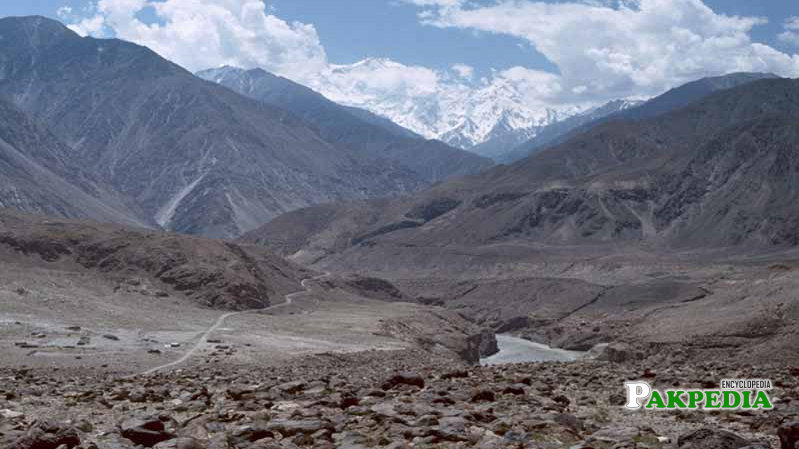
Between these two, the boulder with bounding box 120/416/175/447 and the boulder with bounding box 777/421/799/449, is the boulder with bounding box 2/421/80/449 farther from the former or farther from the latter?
the boulder with bounding box 777/421/799/449

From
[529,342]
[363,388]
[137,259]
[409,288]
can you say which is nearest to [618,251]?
[409,288]

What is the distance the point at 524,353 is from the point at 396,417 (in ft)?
233

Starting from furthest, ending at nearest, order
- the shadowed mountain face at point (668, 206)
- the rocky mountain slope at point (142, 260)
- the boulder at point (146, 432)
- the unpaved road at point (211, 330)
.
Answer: the shadowed mountain face at point (668, 206) < the rocky mountain slope at point (142, 260) < the unpaved road at point (211, 330) < the boulder at point (146, 432)

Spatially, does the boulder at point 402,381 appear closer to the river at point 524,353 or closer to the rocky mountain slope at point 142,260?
the river at point 524,353

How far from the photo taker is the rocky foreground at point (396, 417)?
11.2 m

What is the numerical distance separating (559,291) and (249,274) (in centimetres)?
4543

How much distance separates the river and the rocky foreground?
53.0 metres

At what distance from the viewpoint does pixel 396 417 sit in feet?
41.7

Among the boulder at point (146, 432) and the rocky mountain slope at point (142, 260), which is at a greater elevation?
the rocky mountain slope at point (142, 260)

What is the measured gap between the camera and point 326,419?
1303 cm

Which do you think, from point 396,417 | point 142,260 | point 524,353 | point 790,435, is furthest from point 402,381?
point 142,260

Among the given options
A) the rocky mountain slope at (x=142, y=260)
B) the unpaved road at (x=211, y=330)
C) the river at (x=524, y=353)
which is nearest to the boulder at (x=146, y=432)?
the unpaved road at (x=211, y=330)

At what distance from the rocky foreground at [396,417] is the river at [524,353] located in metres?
53.0

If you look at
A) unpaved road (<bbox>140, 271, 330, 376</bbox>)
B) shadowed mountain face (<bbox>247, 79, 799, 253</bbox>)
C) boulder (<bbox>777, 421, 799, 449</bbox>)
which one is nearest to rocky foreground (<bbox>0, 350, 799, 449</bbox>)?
boulder (<bbox>777, 421, 799, 449</bbox>)
